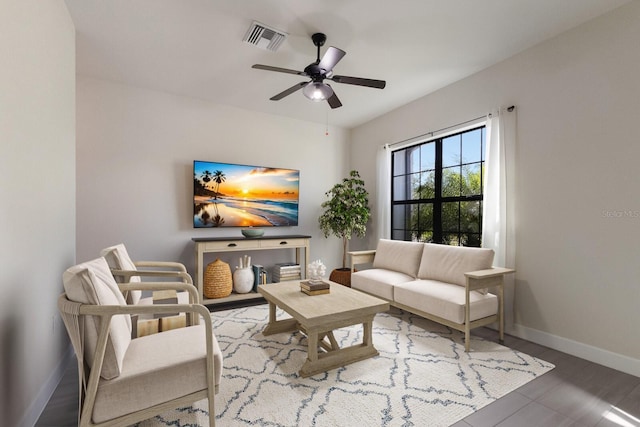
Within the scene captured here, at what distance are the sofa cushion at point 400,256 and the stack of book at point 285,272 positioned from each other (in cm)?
111

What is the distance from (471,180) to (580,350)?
1832 millimetres

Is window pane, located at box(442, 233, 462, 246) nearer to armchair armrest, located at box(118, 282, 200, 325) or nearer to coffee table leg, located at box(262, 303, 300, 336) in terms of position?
coffee table leg, located at box(262, 303, 300, 336)

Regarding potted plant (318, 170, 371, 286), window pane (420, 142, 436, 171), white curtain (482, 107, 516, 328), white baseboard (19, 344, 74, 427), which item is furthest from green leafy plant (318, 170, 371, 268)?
white baseboard (19, 344, 74, 427)

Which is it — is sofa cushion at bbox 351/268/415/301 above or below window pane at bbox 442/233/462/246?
below

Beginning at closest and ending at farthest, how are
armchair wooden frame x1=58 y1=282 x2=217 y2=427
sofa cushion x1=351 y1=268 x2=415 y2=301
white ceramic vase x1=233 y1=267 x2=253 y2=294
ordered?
armchair wooden frame x1=58 y1=282 x2=217 y2=427 → sofa cushion x1=351 y1=268 x2=415 y2=301 → white ceramic vase x1=233 y1=267 x2=253 y2=294

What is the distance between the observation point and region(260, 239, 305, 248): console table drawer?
12.8ft

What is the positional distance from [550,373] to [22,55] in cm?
381

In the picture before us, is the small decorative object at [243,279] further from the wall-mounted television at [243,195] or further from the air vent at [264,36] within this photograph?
the air vent at [264,36]

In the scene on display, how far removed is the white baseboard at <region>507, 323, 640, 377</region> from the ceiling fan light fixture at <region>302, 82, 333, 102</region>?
111 inches

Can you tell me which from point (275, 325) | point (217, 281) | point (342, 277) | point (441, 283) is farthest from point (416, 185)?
point (217, 281)

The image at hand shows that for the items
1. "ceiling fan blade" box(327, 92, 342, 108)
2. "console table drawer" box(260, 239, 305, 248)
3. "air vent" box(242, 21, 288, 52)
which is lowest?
"console table drawer" box(260, 239, 305, 248)

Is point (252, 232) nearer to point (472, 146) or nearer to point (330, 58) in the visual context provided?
point (330, 58)

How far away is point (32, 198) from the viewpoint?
164 centimetres

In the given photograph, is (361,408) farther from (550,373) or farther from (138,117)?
(138,117)
